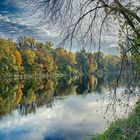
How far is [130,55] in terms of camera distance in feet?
36.8

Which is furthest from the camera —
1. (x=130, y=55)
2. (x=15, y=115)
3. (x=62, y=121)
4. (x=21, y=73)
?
(x=21, y=73)

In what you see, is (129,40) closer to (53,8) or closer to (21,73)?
(53,8)

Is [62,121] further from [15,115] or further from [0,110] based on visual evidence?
[0,110]

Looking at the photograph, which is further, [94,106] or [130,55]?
[94,106]

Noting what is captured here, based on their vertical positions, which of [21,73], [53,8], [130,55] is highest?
[53,8]

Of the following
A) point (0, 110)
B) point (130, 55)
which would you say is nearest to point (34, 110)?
point (0, 110)

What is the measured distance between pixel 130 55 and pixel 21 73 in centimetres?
8485

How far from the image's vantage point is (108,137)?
43.7 feet

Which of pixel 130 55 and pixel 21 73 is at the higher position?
pixel 130 55

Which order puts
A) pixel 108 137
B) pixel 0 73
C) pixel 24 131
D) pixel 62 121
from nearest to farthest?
1. pixel 108 137
2. pixel 24 131
3. pixel 62 121
4. pixel 0 73

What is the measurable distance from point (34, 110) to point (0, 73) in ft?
166

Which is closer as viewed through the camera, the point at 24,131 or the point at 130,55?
the point at 130,55

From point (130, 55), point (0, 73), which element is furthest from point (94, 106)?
point (0, 73)

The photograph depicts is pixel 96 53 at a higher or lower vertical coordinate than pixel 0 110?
higher
